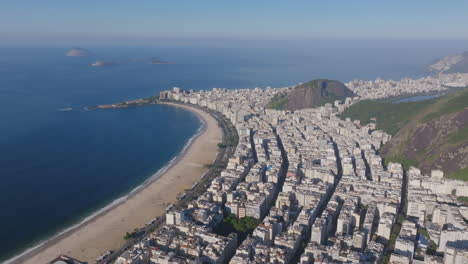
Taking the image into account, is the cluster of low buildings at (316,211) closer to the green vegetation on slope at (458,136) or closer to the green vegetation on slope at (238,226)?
the green vegetation on slope at (238,226)

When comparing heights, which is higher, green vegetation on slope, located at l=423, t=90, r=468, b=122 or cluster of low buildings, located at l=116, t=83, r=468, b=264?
green vegetation on slope, located at l=423, t=90, r=468, b=122

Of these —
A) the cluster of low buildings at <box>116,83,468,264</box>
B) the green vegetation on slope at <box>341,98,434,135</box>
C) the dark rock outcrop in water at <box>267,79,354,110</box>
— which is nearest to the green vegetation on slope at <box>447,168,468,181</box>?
the cluster of low buildings at <box>116,83,468,264</box>

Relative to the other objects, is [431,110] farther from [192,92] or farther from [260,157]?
[192,92]

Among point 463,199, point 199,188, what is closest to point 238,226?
point 199,188

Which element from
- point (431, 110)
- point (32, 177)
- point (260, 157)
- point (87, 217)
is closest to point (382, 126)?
point (431, 110)

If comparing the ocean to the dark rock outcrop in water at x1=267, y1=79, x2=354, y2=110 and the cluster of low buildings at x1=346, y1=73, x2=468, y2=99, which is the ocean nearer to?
the dark rock outcrop in water at x1=267, y1=79, x2=354, y2=110


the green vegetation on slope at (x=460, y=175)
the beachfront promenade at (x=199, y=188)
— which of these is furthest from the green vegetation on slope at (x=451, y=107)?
the beachfront promenade at (x=199, y=188)
